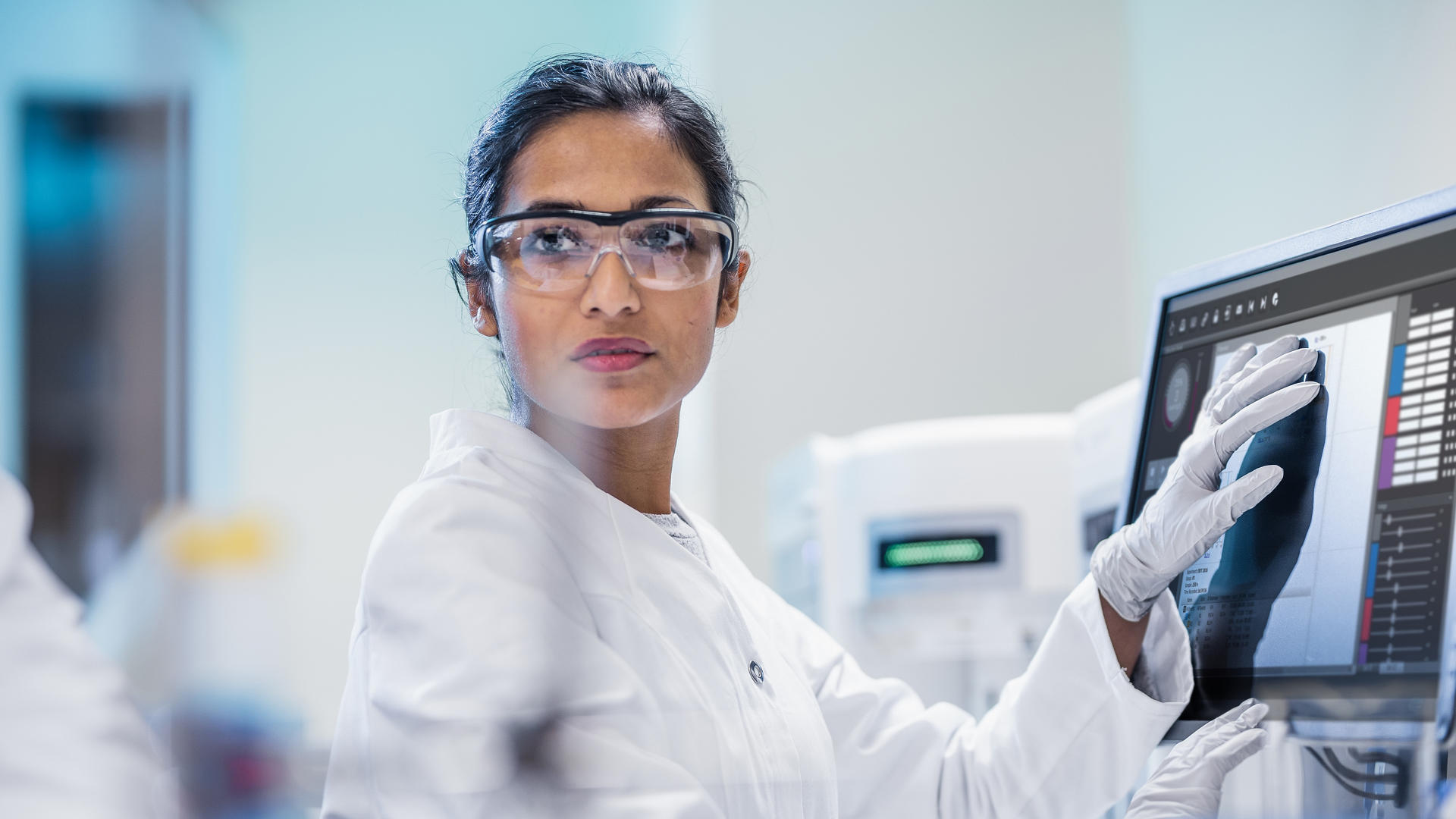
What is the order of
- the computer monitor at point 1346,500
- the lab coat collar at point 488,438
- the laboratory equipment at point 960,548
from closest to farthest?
the computer monitor at point 1346,500
the lab coat collar at point 488,438
the laboratory equipment at point 960,548

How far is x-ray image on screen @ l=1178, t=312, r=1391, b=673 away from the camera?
2.71ft

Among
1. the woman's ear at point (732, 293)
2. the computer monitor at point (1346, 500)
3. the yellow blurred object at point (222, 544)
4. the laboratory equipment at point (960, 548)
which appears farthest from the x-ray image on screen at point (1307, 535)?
the laboratory equipment at point (960, 548)

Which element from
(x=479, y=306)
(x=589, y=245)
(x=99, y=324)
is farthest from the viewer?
(x=479, y=306)

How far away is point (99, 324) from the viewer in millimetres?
500

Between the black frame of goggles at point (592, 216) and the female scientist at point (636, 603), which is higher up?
the black frame of goggles at point (592, 216)

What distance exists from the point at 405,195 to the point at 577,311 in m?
0.23

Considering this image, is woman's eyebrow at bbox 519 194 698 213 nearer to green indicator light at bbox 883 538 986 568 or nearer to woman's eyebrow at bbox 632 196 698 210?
woman's eyebrow at bbox 632 196 698 210

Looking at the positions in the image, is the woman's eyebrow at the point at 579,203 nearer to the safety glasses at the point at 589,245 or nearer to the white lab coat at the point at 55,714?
the safety glasses at the point at 589,245

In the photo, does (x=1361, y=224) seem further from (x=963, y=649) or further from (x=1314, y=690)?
(x=963, y=649)

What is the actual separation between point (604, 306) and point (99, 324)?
39 cm

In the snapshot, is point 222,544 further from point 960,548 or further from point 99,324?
point 960,548

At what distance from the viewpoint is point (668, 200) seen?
896mm

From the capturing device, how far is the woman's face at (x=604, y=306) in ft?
2.84

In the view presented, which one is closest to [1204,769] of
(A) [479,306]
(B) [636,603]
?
(B) [636,603]
